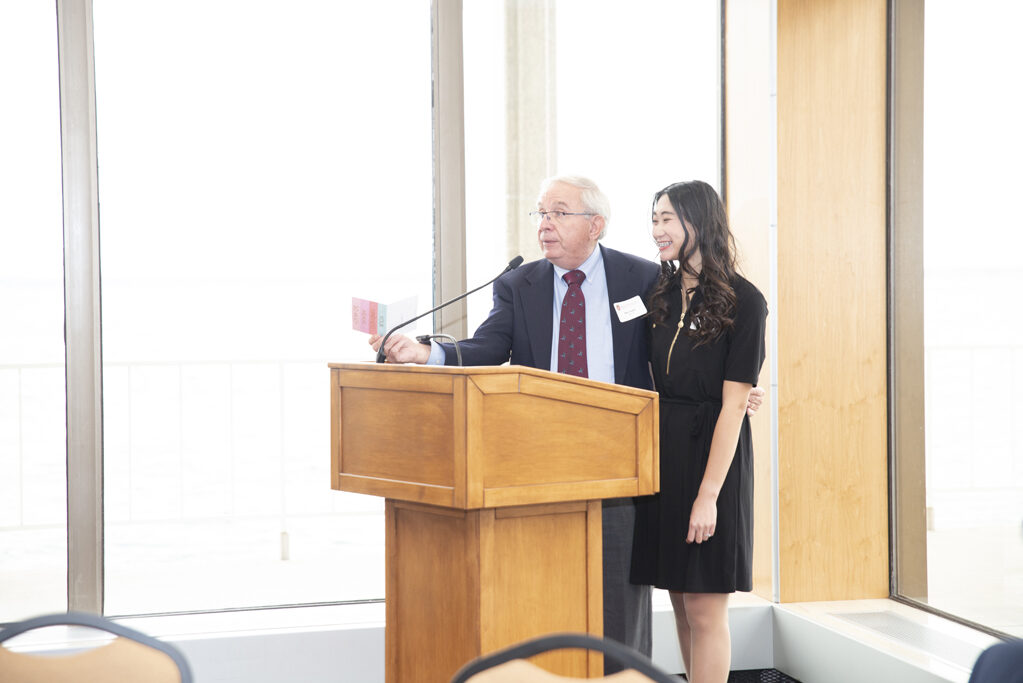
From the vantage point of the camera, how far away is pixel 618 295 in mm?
2805

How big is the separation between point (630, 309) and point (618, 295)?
0.08 meters

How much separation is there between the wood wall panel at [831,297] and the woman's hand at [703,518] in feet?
4.24

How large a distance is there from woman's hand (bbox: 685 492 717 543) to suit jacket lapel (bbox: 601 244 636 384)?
16.4 inches

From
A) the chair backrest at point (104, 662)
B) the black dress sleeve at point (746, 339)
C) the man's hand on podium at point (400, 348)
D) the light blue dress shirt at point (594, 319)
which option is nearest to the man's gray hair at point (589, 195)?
the light blue dress shirt at point (594, 319)

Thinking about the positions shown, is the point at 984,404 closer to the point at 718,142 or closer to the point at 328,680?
the point at 718,142

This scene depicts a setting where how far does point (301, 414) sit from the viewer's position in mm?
4312

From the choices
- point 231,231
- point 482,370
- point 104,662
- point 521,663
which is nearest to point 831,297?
point 482,370

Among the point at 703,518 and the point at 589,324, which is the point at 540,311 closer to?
the point at 589,324

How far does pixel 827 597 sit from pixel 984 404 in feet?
3.30

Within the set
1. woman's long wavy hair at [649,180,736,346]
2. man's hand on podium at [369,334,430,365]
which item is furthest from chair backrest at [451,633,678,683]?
woman's long wavy hair at [649,180,736,346]

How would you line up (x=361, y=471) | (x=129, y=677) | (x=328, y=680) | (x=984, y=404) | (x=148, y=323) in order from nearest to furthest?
(x=129, y=677) → (x=361, y=471) → (x=984, y=404) → (x=328, y=680) → (x=148, y=323)

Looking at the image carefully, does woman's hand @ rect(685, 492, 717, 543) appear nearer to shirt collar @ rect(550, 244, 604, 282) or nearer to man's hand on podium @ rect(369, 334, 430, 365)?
shirt collar @ rect(550, 244, 604, 282)

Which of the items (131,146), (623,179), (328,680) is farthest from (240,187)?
(328,680)

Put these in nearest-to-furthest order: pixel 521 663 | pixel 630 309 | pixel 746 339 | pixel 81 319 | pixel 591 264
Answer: pixel 521 663
pixel 746 339
pixel 630 309
pixel 591 264
pixel 81 319
